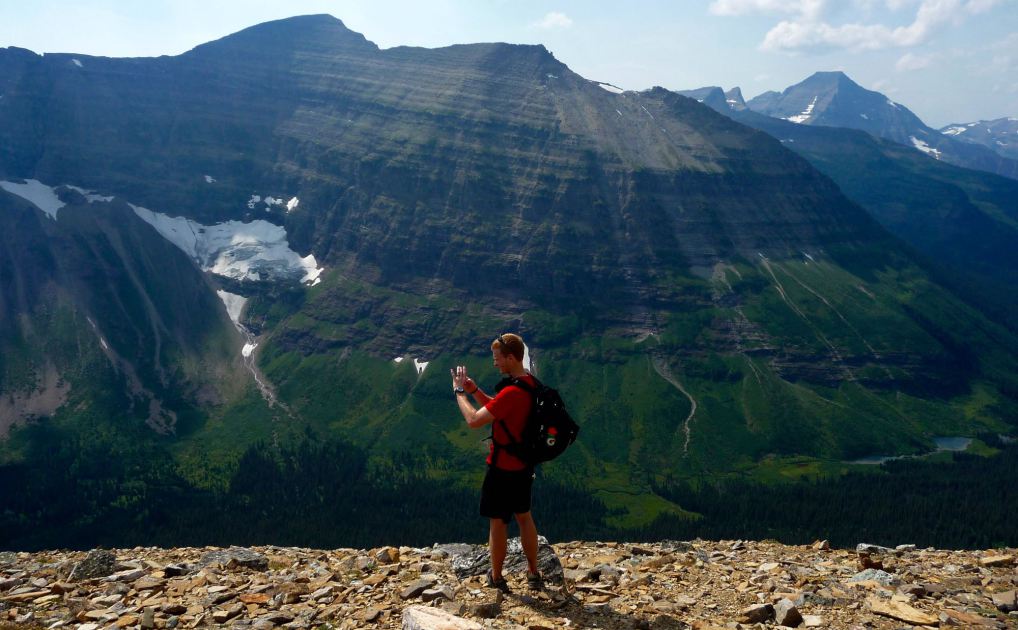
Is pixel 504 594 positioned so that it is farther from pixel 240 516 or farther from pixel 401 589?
pixel 240 516

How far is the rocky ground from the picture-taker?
→ 1600 cm

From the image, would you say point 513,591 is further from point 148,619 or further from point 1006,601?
point 1006,601

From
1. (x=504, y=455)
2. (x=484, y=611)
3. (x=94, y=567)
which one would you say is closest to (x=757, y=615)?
(x=484, y=611)

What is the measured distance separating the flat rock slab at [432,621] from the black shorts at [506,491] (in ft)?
9.52

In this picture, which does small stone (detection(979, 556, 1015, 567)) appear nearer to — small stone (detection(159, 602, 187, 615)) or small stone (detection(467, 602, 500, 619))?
small stone (detection(467, 602, 500, 619))

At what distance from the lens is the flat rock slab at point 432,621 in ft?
47.8

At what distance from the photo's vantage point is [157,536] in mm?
166875

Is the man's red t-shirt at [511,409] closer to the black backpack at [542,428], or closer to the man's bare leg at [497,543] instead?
the black backpack at [542,428]

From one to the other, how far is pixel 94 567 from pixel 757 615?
18.0 m

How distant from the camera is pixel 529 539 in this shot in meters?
18.0

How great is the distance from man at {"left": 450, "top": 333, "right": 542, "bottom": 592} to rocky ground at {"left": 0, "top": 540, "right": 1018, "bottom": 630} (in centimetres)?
124

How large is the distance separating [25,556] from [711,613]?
970 inches

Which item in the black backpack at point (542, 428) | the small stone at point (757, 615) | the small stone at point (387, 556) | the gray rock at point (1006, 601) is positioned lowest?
the small stone at point (387, 556)

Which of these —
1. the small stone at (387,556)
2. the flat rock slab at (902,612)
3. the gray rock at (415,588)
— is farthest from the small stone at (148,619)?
the flat rock slab at (902,612)
